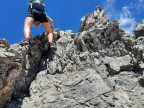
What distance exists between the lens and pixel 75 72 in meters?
10.1

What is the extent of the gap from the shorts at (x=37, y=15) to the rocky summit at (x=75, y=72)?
132cm

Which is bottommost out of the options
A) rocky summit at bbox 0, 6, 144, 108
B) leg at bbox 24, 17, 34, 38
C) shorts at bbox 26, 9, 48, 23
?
rocky summit at bbox 0, 6, 144, 108

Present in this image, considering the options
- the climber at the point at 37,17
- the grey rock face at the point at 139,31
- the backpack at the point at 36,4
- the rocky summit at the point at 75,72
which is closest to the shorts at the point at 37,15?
the climber at the point at 37,17

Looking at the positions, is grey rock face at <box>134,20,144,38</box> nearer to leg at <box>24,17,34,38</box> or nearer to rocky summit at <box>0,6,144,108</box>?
rocky summit at <box>0,6,144,108</box>

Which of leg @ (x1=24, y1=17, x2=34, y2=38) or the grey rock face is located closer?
leg @ (x1=24, y1=17, x2=34, y2=38)

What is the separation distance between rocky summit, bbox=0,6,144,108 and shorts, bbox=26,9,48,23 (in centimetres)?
132

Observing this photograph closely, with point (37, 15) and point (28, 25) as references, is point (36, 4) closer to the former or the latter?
point (37, 15)

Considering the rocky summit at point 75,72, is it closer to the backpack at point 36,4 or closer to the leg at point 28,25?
the leg at point 28,25

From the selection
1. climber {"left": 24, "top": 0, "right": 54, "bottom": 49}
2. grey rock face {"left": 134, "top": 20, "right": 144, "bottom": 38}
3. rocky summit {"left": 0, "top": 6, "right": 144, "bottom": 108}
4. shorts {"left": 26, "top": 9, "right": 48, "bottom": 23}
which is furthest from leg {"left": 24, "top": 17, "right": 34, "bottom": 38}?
grey rock face {"left": 134, "top": 20, "right": 144, "bottom": 38}

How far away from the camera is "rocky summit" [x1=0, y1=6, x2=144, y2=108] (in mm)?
8086

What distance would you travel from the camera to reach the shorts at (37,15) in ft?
35.5

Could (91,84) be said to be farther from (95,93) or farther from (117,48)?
(117,48)

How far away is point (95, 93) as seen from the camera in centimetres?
838

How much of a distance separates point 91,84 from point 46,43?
17.0ft
